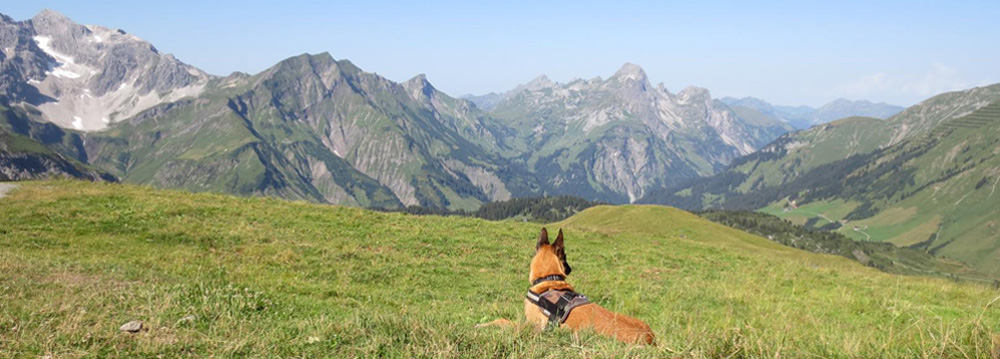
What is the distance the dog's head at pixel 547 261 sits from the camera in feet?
30.3

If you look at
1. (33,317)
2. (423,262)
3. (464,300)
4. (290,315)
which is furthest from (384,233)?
(33,317)

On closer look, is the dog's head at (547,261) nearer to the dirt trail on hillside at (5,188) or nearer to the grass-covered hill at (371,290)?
the grass-covered hill at (371,290)

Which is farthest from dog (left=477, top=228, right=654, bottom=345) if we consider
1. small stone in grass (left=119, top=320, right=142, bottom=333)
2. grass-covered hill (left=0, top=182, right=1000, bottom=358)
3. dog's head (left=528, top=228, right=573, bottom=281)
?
small stone in grass (left=119, top=320, right=142, bottom=333)

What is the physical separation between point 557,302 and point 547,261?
1506 mm

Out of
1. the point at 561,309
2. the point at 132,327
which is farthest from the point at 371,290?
the point at 561,309

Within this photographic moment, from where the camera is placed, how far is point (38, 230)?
18016mm

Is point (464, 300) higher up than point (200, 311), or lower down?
lower down

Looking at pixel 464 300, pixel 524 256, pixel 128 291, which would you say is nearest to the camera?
pixel 128 291

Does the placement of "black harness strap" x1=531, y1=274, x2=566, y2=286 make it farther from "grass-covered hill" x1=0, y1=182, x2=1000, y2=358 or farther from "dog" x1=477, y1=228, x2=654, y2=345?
"grass-covered hill" x1=0, y1=182, x2=1000, y2=358

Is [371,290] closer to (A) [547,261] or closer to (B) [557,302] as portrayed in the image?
(A) [547,261]

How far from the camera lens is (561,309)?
25.7ft

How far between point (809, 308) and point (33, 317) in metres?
17.1

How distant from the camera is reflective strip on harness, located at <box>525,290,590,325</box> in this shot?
7.73 meters

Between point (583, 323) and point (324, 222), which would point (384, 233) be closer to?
point (324, 222)
